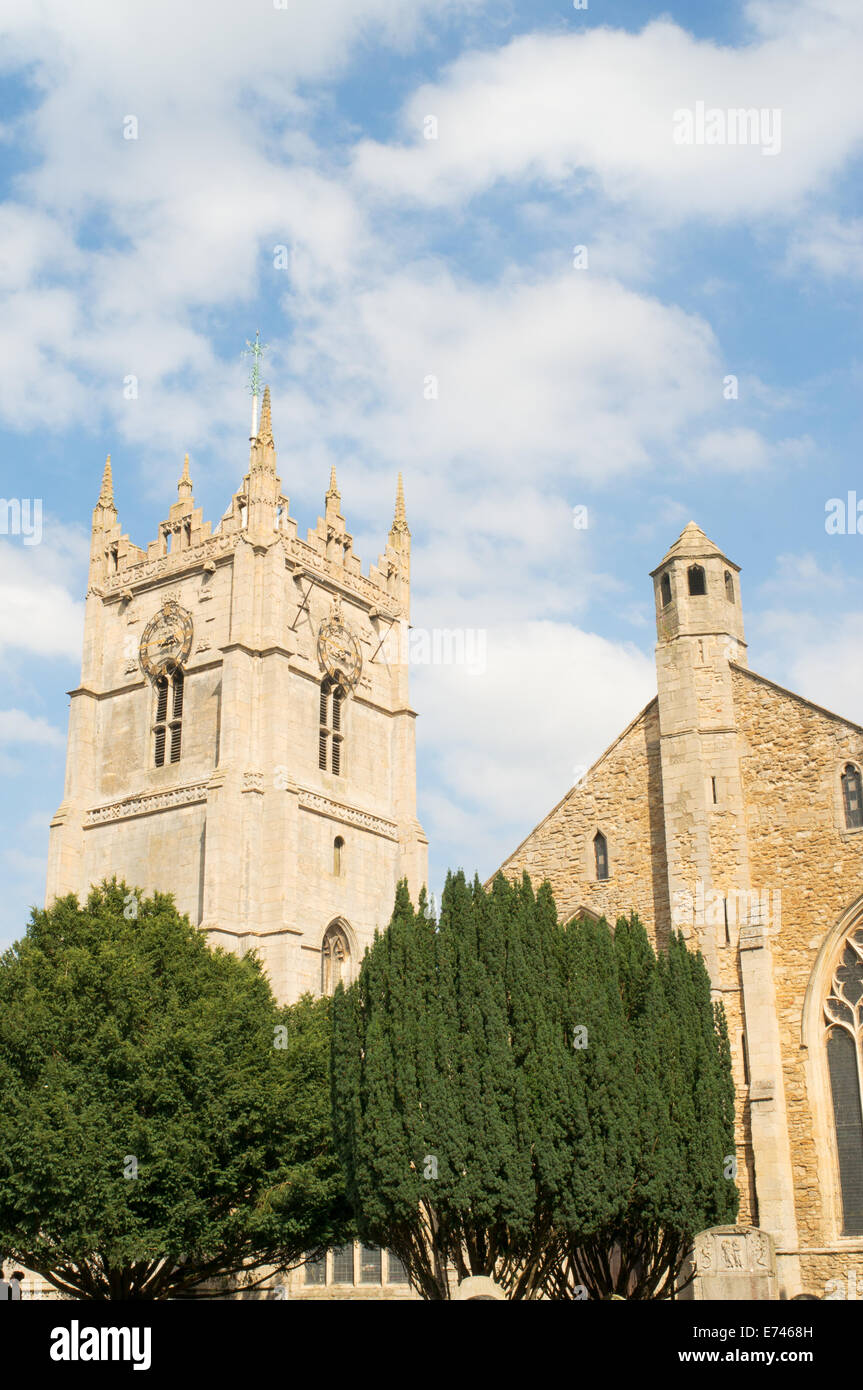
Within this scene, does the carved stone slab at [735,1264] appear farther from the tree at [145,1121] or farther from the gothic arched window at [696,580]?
the gothic arched window at [696,580]

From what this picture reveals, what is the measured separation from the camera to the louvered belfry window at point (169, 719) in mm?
46906

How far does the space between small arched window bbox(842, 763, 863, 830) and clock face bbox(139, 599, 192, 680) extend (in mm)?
28574

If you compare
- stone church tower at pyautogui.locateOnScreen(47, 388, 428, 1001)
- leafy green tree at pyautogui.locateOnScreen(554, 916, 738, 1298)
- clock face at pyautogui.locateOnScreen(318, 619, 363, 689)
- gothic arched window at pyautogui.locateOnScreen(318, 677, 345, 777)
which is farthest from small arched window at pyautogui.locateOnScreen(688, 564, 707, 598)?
clock face at pyautogui.locateOnScreen(318, 619, 363, 689)

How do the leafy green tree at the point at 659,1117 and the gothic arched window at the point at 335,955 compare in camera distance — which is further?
the gothic arched window at the point at 335,955

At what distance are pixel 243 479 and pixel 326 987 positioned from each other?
720 inches

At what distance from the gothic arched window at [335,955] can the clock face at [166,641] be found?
1081 centimetres

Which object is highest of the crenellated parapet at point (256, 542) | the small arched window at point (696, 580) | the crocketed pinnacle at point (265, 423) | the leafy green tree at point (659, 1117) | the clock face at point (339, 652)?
the crocketed pinnacle at point (265, 423)

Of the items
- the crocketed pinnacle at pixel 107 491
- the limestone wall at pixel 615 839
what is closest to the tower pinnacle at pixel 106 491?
the crocketed pinnacle at pixel 107 491

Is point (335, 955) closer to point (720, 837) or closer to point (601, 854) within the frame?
point (601, 854)

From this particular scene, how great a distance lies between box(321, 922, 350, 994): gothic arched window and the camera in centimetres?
4503

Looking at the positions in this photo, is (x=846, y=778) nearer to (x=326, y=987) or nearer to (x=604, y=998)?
(x=604, y=998)

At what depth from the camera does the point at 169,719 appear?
155 feet
